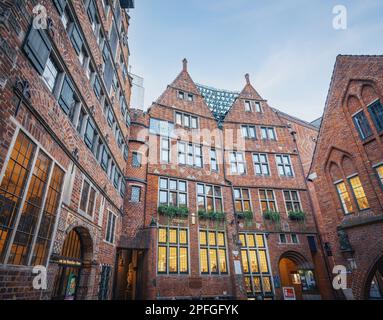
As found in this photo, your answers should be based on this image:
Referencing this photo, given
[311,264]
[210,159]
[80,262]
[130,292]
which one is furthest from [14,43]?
[311,264]

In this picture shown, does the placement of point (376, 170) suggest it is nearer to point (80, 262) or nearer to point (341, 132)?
point (341, 132)

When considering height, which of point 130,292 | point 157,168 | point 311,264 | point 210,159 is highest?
point 210,159

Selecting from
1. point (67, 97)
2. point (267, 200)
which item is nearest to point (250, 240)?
point (267, 200)

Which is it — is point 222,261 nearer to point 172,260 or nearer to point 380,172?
point 172,260

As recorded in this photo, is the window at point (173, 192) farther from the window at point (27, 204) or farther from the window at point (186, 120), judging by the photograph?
the window at point (27, 204)

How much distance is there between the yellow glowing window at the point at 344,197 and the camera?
11.1m

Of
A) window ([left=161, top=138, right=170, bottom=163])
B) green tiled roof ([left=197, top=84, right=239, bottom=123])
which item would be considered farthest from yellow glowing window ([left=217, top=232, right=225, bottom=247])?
green tiled roof ([left=197, top=84, right=239, bottom=123])

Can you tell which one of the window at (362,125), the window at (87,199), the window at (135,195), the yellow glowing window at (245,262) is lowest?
the yellow glowing window at (245,262)

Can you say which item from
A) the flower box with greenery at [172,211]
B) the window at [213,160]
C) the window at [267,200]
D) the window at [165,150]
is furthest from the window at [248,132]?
the flower box with greenery at [172,211]

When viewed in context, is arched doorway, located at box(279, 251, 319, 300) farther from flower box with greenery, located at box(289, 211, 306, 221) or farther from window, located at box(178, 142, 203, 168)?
window, located at box(178, 142, 203, 168)

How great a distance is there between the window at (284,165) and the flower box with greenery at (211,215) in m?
6.05

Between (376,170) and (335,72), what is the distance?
5985 mm

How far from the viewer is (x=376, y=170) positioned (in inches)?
400

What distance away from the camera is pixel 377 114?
34.3ft
